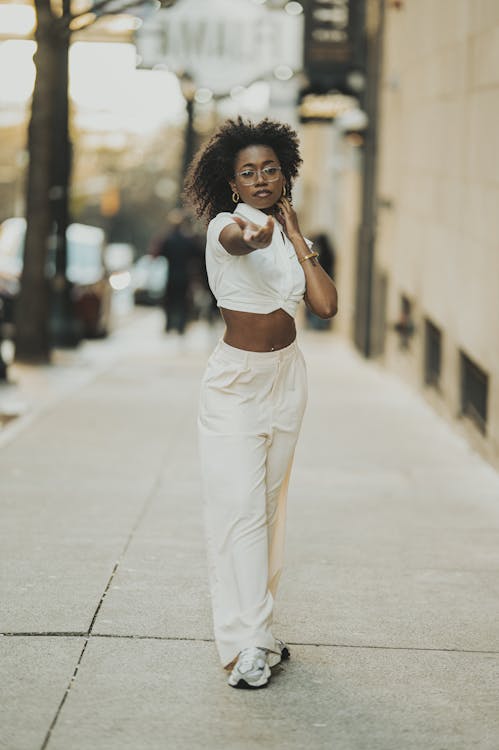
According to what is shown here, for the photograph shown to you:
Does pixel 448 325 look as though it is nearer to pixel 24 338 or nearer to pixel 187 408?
pixel 187 408

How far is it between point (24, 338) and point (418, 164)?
543 centimetres

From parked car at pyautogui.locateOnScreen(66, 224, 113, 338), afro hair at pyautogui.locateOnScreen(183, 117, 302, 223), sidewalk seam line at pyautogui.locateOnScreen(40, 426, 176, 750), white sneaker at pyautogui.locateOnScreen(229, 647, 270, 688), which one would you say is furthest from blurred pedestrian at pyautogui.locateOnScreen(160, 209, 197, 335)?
white sneaker at pyautogui.locateOnScreen(229, 647, 270, 688)

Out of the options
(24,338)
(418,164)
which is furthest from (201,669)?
(24,338)

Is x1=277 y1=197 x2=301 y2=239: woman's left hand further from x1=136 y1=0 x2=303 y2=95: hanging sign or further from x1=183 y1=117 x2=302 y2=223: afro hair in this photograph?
x1=136 y1=0 x2=303 y2=95: hanging sign

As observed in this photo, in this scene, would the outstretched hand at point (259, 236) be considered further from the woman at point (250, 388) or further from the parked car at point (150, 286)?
the parked car at point (150, 286)

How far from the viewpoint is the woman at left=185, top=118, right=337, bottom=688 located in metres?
5.02

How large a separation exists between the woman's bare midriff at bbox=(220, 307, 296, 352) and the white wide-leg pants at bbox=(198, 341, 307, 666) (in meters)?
0.03

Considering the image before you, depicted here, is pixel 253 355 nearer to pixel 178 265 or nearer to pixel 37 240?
pixel 37 240

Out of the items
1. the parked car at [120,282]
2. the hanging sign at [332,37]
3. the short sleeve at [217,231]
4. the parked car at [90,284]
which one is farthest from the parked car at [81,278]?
the short sleeve at [217,231]

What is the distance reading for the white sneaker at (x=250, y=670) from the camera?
4938 mm

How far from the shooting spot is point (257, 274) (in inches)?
198

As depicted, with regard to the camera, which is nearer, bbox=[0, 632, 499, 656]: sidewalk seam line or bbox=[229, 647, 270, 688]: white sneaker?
bbox=[229, 647, 270, 688]: white sneaker

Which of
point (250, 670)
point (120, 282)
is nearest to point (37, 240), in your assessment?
point (120, 282)

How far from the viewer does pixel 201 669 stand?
5.19 m
